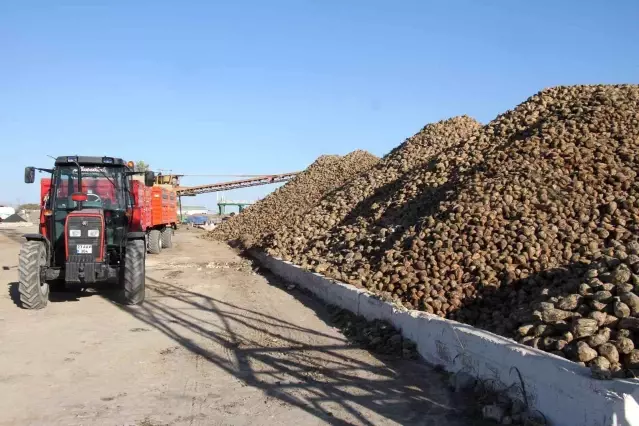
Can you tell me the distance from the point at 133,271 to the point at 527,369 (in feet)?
22.7

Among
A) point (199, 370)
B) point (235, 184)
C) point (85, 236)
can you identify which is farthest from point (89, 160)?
point (235, 184)

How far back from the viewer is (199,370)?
6383mm

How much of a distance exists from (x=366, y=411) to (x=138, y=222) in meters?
8.61

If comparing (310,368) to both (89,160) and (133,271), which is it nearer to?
(133,271)

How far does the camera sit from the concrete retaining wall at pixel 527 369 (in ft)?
12.9

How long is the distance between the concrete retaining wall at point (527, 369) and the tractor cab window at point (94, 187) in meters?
5.52

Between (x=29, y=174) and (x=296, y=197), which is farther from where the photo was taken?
(x=296, y=197)

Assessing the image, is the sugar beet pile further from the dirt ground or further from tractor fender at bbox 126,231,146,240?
tractor fender at bbox 126,231,146,240

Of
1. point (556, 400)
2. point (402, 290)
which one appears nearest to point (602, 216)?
point (402, 290)

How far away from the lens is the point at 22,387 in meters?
5.74

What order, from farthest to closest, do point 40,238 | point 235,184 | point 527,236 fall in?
point 235,184 → point 40,238 → point 527,236

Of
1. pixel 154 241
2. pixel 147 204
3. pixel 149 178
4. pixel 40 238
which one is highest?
pixel 149 178

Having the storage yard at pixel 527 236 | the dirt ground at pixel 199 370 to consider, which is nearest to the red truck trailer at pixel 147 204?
the dirt ground at pixel 199 370

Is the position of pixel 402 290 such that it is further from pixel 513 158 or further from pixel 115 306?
pixel 115 306
